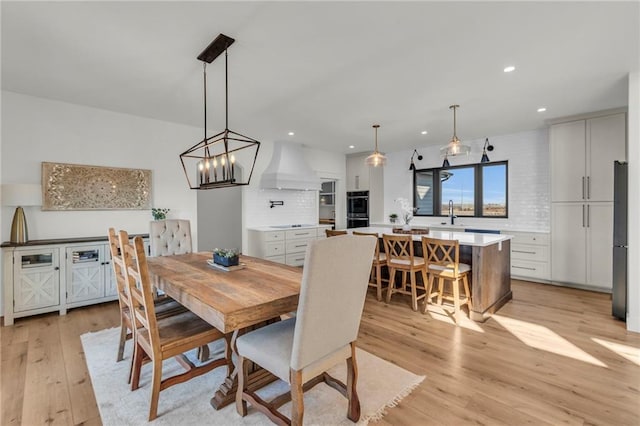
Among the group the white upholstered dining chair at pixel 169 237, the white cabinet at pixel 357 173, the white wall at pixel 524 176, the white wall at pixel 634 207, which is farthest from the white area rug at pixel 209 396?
the white cabinet at pixel 357 173

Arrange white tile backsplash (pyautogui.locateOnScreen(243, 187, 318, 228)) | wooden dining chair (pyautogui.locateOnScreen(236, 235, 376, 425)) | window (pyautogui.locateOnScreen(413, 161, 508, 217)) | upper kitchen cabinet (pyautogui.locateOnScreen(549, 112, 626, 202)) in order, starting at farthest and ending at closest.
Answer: white tile backsplash (pyautogui.locateOnScreen(243, 187, 318, 228)) < window (pyautogui.locateOnScreen(413, 161, 508, 217)) < upper kitchen cabinet (pyautogui.locateOnScreen(549, 112, 626, 202)) < wooden dining chair (pyautogui.locateOnScreen(236, 235, 376, 425))

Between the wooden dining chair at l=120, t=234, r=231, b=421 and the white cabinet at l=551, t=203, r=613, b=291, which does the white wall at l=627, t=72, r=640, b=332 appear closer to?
the white cabinet at l=551, t=203, r=613, b=291

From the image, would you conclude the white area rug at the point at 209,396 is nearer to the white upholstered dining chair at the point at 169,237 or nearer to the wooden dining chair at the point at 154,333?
the wooden dining chair at the point at 154,333

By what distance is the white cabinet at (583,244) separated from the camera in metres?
4.25

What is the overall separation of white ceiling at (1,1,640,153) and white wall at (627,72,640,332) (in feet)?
1.02

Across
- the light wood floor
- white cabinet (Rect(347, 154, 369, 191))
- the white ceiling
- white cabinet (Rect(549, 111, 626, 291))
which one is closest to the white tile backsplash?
white cabinet (Rect(347, 154, 369, 191))

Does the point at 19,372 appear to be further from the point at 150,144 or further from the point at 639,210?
the point at 639,210

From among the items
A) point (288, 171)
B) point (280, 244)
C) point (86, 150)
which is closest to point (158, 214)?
point (86, 150)

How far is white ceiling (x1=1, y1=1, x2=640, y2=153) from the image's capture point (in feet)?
6.70

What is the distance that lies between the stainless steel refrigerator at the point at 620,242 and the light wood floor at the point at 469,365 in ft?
0.68

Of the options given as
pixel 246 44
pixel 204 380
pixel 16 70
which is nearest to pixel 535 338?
pixel 204 380

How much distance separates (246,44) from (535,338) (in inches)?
146

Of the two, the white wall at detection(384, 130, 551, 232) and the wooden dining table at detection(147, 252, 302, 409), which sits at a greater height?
the white wall at detection(384, 130, 551, 232)

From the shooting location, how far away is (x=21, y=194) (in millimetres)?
3301
